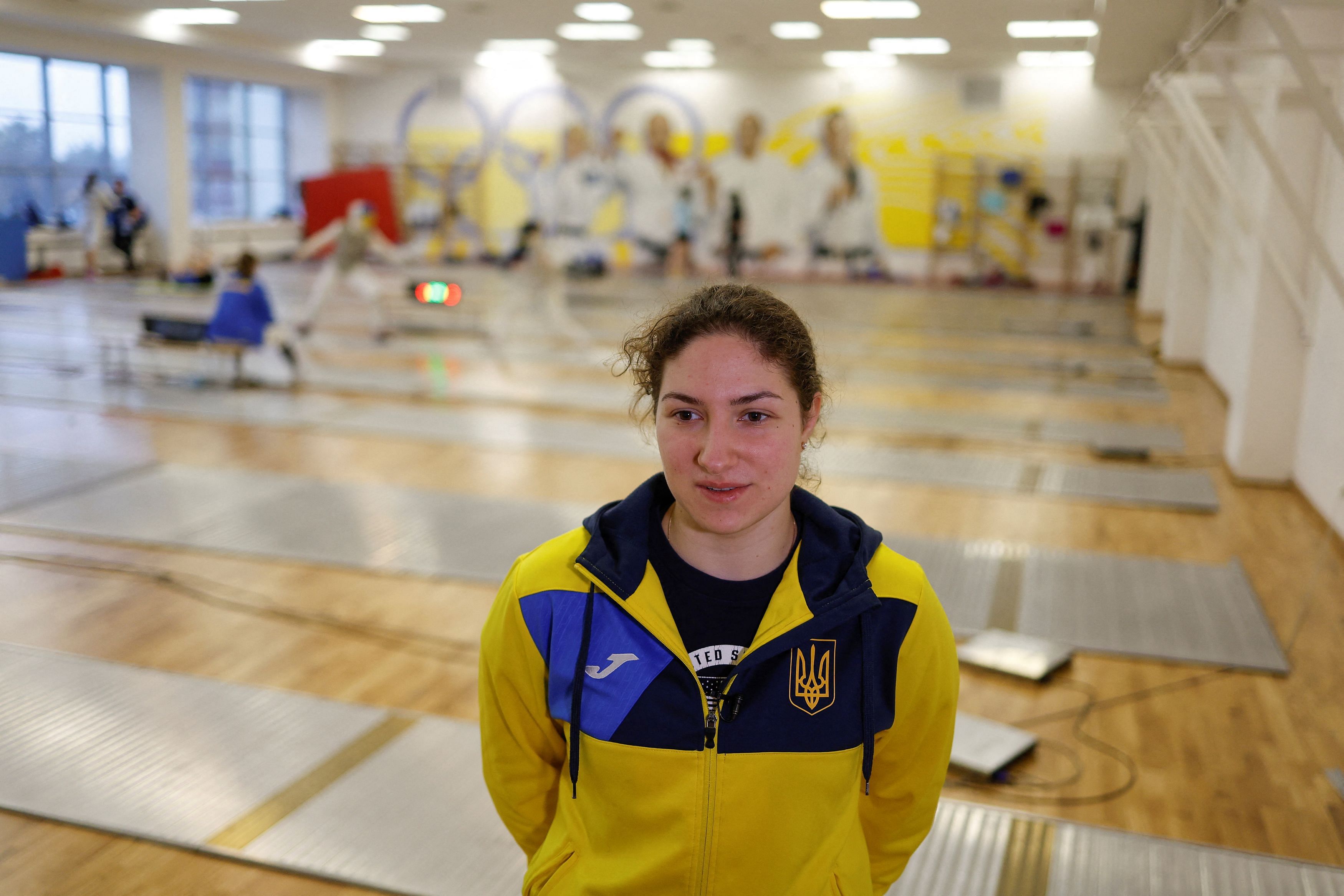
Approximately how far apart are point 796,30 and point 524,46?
5.21 metres

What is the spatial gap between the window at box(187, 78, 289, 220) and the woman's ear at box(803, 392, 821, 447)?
19801 millimetres

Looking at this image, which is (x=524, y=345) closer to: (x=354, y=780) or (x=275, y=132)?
(x=354, y=780)

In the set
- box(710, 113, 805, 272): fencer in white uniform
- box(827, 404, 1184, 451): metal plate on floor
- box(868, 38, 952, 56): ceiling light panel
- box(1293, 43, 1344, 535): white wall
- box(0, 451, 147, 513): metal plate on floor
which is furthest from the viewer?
box(710, 113, 805, 272): fencer in white uniform

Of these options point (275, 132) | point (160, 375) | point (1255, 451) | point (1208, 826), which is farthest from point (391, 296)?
point (1208, 826)

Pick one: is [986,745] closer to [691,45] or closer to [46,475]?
[46,475]

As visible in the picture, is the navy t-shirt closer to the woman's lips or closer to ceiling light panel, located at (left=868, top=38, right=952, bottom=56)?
the woman's lips

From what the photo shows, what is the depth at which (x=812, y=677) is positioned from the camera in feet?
5.09

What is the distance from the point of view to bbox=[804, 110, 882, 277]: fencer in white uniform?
65.3ft

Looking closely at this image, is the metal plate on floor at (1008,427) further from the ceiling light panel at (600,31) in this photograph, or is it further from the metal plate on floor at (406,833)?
the ceiling light panel at (600,31)

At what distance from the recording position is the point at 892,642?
1.61m

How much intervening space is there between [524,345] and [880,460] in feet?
18.3

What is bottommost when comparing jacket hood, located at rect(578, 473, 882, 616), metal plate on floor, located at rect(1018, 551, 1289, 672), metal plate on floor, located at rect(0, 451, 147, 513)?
metal plate on floor, located at rect(1018, 551, 1289, 672)

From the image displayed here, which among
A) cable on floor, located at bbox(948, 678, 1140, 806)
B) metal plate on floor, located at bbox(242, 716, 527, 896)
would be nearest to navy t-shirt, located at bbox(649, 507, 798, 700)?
metal plate on floor, located at bbox(242, 716, 527, 896)

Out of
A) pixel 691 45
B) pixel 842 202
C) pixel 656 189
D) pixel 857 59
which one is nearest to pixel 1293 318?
pixel 691 45
